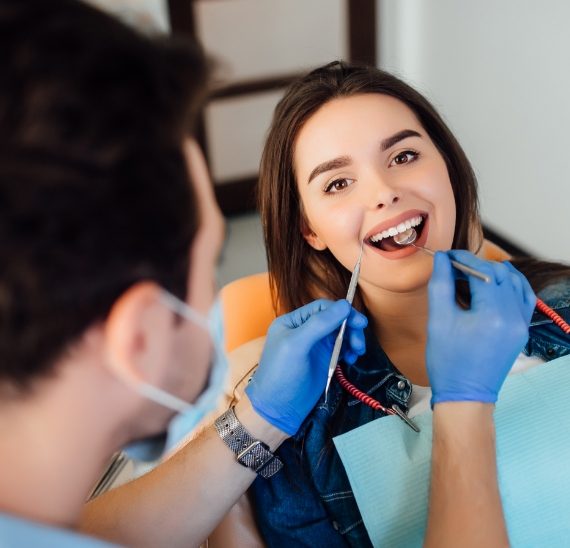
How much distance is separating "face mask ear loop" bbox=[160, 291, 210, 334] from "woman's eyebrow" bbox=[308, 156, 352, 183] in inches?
24.2

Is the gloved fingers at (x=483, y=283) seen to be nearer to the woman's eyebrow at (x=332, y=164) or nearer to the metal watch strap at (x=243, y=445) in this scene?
the woman's eyebrow at (x=332, y=164)

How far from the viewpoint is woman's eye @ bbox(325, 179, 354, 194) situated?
136 cm

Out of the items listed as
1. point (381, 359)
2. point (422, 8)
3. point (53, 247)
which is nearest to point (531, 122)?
point (422, 8)

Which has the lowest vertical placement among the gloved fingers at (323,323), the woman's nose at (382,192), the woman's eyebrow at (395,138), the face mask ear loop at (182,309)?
the gloved fingers at (323,323)

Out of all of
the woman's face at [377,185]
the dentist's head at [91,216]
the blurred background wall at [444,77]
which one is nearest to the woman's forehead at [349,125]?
the woman's face at [377,185]

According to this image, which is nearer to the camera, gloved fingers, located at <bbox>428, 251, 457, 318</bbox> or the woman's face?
gloved fingers, located at <bbox>428, 251, 457, 318</bbox>

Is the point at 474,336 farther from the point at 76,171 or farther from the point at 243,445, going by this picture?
the point at 76,171

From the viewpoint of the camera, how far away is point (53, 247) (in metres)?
0.60

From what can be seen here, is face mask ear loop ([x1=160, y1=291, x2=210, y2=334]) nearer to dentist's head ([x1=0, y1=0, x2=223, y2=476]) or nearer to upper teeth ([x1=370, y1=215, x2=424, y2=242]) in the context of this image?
dentist's head ([x1=0, y1=0, x2=223, y2=476])

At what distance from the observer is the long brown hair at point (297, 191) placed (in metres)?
1.41

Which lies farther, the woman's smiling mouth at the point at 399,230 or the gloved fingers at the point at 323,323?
the woman's smiling mouth at the point at 399,230

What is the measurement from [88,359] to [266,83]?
300 centimetres

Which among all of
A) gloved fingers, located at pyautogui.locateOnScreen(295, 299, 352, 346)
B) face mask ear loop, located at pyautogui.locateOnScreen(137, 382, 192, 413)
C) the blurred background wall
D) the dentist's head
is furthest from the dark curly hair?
the blurred background wall

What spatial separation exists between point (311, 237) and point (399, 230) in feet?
0.81
